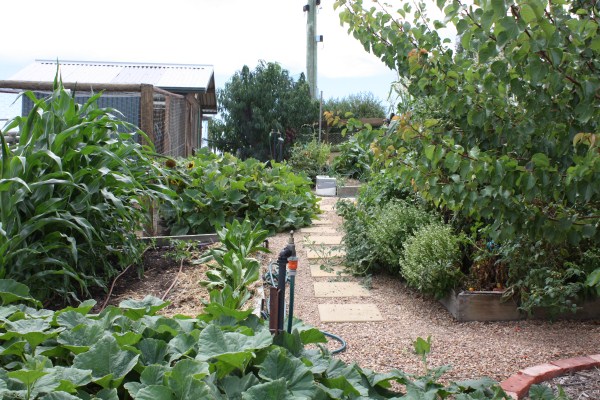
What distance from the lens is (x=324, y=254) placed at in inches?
229

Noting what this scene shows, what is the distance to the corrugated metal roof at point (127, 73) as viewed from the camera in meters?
9.69

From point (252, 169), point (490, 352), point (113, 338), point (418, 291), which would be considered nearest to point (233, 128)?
point (252, 169)

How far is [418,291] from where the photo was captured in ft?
15.7

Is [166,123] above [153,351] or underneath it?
above

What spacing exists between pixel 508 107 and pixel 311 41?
14268 mm

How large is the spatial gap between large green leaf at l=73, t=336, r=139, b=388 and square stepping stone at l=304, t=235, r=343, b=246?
4200 mm

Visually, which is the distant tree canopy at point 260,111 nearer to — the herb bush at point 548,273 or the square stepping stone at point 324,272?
the square stepping stone at point 324,272

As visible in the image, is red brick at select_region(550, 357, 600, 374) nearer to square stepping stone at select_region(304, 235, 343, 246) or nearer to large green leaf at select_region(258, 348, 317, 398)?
large green leaf at select_region(258, 348, 317, 398)

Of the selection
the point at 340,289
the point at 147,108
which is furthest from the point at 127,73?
the point at 340,289

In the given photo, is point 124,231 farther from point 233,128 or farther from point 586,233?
point 233,128

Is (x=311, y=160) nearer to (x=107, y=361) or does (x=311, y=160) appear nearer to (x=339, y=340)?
(x=339, y=340)

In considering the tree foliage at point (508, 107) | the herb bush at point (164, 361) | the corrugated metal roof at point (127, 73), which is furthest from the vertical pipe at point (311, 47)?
the herb bush at point (164, 361)

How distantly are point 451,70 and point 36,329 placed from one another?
→ 6.45ft

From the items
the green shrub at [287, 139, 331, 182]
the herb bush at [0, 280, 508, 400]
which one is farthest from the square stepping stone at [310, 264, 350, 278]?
Result: the green shrub at [287, 139, 331, 182]
